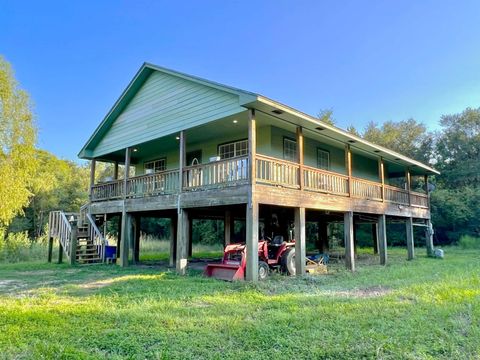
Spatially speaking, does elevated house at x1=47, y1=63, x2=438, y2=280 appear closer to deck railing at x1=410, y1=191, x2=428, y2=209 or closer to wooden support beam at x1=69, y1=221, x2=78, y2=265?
wooden support beam at x1=69, y1=221, x2=78, y2=265

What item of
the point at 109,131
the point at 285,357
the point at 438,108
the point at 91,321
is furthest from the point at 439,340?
the point at 438,108

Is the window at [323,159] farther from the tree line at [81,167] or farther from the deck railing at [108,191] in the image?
the tree line at [81,167]

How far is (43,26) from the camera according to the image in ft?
63.3

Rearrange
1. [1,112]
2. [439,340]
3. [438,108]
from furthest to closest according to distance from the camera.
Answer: [438,108] → [1,112] → [439,340]

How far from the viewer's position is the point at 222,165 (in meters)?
10.4

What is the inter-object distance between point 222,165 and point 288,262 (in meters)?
3.63

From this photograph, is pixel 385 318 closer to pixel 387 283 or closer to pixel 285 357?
pixel 285 357

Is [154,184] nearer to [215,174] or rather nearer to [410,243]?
[215,174]

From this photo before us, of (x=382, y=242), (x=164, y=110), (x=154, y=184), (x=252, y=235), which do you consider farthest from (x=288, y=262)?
(x=164, y=110)

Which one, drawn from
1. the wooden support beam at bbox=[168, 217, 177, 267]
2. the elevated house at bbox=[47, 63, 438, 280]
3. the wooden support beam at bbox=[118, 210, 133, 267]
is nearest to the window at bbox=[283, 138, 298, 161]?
the elevated house at bbox=[47, 63, 438, 280]

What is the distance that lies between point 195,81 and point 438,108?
32.2 m

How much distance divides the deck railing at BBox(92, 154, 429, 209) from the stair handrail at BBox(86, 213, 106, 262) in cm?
108

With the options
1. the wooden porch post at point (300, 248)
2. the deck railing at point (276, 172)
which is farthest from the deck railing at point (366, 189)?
the wooden porch post at point (300, 248)

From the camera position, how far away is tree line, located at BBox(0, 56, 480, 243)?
60.8ft
